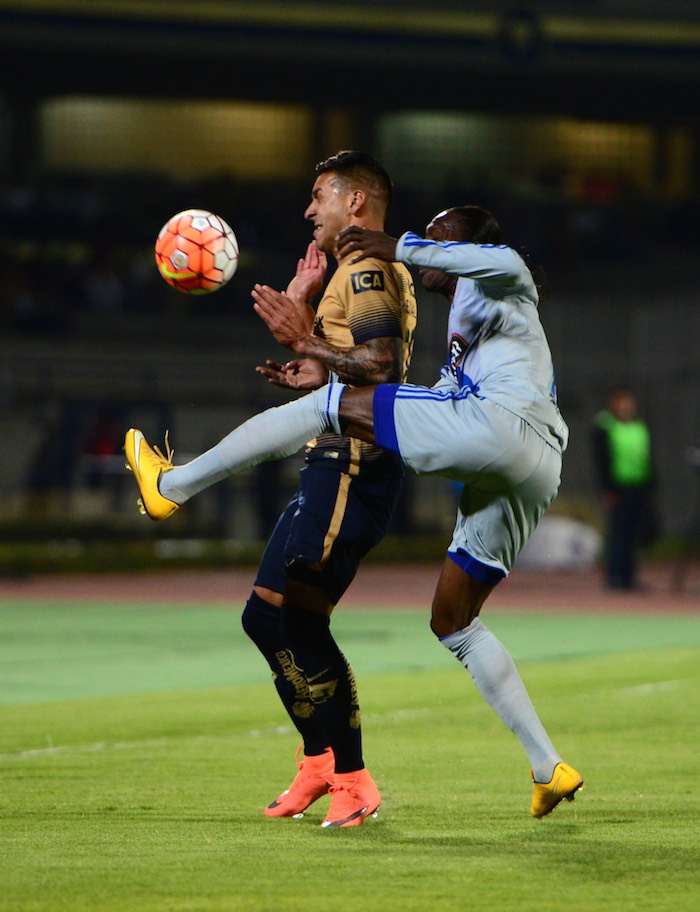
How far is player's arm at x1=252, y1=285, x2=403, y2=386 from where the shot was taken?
5559mm

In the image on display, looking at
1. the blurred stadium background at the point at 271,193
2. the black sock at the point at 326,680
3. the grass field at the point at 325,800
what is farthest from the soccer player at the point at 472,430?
the blurred stadium background at the point at 271,193

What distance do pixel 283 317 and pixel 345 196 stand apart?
0.59 meters

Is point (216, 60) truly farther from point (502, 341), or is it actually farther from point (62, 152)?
point (502, 341)

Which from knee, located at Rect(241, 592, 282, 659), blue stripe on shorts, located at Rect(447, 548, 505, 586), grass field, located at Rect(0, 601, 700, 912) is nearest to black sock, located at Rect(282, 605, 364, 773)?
knee, located at Rect(241, 592, 282, 659)

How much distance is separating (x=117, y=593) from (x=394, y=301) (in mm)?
13565

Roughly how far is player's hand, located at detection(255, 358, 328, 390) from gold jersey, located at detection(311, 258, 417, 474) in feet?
0.39

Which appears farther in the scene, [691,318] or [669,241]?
[669,241]

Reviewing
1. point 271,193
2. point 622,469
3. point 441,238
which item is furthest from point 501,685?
point 271,193

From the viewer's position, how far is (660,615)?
16062 millimetres

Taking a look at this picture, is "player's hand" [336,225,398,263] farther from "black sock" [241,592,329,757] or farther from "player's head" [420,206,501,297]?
"black sock" [241,592,329,757]

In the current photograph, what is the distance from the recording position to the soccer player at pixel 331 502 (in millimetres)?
5633

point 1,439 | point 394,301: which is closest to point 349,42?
point 1,439

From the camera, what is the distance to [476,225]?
5758 millimetres

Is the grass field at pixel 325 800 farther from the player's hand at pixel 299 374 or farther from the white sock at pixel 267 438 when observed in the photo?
the player's hand at pixel 299 374
